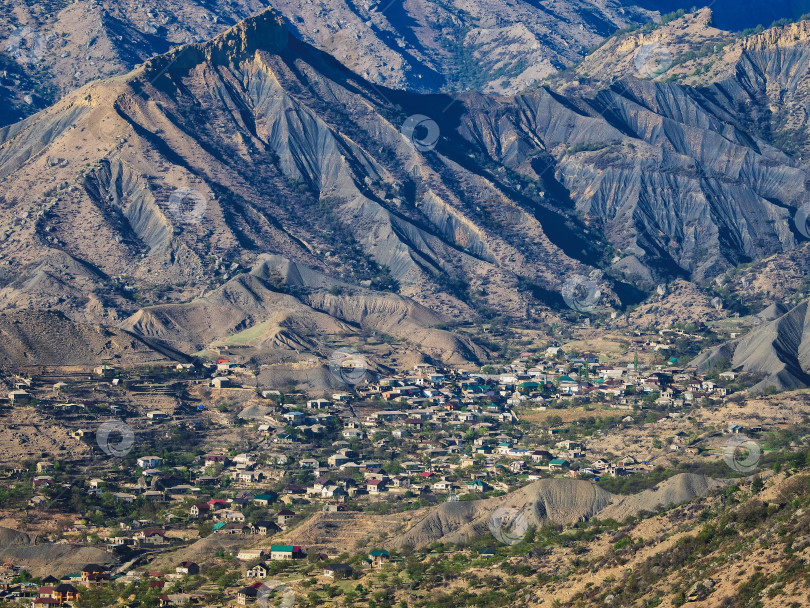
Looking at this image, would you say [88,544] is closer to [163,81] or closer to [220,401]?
[220,401]

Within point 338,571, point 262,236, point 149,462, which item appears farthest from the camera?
point 262,236

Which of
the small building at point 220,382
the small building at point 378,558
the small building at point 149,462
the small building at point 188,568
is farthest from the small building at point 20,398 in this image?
the small building at point 378,558

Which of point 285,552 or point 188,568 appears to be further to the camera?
point 285,552

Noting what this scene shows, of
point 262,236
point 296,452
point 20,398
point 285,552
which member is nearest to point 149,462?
point 296,452

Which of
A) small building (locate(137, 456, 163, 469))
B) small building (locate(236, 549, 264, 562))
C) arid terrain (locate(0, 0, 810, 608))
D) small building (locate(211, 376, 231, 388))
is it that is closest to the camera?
arid terrain (locate(0, 0, 810, 608))

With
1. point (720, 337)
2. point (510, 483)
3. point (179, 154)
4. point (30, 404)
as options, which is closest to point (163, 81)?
point (179, 154)

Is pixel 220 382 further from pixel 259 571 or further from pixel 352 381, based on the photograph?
pixel 259 571

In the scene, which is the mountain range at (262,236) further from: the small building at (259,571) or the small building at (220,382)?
the small building at (259,571)

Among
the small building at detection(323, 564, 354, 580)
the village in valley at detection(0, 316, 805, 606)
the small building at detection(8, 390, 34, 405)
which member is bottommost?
the village in valley at detection(0, 316, 805, 606)

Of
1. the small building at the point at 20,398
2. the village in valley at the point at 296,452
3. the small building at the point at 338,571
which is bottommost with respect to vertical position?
the village in valley at the point at 296,452

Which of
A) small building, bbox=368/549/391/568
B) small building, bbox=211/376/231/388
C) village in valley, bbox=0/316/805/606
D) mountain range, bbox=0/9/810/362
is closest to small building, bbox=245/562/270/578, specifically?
village in valley, bbox=0/316/805/606

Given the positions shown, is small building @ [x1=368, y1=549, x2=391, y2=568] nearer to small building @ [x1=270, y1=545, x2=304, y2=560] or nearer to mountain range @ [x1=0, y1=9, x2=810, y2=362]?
small building @ [x1=270, y1=545, x2=304, y2=560]
